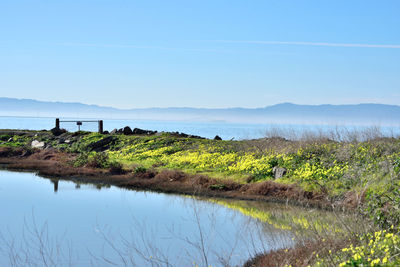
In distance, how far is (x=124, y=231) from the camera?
13789mm

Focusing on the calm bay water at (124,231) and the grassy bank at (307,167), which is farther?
the grassy bank at (307,167)

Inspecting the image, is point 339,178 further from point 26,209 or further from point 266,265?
point 26,209

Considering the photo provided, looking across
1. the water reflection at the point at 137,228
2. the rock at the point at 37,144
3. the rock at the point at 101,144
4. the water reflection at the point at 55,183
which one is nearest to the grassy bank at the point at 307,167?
the water reflection at the point at 137,228

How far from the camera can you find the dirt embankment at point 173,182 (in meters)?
19.5

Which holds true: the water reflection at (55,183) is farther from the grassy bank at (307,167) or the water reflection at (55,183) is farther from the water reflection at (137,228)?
the grassy bank at (307,167)

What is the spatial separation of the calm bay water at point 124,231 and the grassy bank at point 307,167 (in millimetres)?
1776

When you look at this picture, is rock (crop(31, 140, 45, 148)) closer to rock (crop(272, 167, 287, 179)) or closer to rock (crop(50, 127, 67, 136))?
rock (crop(50, 127, 67, 136))

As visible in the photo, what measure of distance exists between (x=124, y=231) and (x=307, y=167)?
34.3ft

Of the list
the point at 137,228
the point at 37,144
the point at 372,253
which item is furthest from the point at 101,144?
the point at 372,253

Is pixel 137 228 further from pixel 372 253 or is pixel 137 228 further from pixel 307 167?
pixel 307 167

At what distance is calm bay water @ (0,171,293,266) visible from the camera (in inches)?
444

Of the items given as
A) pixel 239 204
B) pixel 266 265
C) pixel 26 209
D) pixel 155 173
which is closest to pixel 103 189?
pixel 155 173

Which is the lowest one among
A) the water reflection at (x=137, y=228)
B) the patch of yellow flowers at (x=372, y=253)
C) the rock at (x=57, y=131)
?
the water reflection at (x=137, y=228)

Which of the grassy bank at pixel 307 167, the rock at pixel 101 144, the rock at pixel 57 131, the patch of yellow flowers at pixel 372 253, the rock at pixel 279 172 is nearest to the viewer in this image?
the patch of yellow flowers at pixel 372 253
